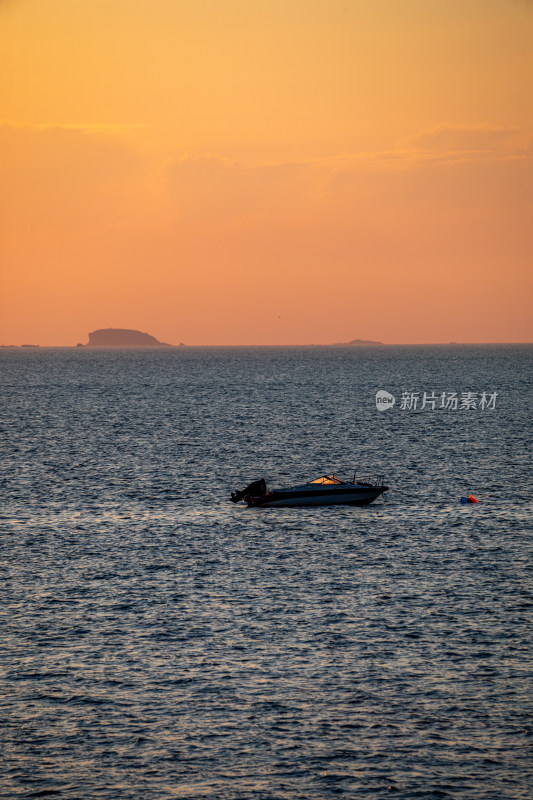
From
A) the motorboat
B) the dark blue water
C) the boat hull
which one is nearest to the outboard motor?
the motorboat

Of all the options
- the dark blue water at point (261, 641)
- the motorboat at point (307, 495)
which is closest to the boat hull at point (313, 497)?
the motorboat at point (307, 495)

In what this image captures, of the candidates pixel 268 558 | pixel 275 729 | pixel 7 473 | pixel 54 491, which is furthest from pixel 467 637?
pixel 7 473

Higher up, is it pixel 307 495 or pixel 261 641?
pixel 307 495

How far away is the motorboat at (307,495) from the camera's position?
76.4 m

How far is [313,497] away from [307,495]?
0.56 metres

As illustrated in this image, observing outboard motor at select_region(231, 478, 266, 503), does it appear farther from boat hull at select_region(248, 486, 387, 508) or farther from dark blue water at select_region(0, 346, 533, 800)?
dark blue water at select_region(0, 346, 533, 800)

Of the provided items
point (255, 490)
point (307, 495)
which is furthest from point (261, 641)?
point (307, 495)

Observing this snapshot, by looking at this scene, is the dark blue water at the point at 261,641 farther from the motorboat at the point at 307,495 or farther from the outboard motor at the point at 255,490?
the outboard motor at the point at 255,490

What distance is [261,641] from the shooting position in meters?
43.1

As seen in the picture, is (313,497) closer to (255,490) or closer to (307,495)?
(307,495)

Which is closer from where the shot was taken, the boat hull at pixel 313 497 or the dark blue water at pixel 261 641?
the dark blue water at pixel 261 641

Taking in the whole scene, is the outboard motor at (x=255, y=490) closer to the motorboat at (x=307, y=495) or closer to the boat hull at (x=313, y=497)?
the motorboat at (x=307, y=495)

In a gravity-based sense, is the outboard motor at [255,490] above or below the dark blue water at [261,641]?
above

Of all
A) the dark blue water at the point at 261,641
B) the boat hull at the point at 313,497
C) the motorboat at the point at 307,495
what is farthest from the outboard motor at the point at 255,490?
the dark blue water at the point at 261,641
